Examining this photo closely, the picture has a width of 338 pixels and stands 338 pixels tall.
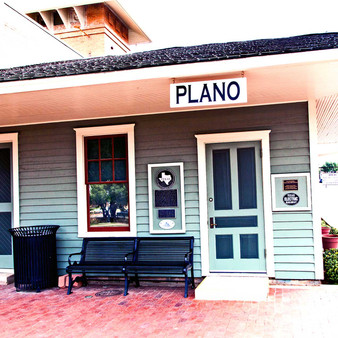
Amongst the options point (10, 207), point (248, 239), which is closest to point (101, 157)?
point (10, 207)

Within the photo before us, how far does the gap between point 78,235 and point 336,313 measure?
4212 millimetres

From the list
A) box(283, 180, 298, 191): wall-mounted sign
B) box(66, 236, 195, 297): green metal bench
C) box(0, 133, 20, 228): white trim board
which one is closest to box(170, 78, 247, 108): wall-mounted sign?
box(283, 180, 298, 191): wall-mounted sign

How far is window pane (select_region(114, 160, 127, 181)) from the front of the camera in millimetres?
7207

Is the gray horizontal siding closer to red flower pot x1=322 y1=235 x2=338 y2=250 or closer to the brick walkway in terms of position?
the brick walkway

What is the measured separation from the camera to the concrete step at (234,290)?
18.6 ft

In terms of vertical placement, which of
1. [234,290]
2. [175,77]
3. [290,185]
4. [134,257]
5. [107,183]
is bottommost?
[234,290]

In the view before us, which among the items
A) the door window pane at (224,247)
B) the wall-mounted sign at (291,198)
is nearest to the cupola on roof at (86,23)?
the door window pane at (224,247)

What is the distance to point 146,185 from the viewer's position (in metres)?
7.00

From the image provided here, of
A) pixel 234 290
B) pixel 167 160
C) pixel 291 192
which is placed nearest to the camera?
pixel 234 290

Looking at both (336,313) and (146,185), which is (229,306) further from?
(146,185)

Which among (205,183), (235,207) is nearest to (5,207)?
(205,183)

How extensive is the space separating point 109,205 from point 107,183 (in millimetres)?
381

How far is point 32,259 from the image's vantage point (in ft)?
21.9

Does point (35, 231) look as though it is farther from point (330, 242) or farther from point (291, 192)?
point (330, 242)
